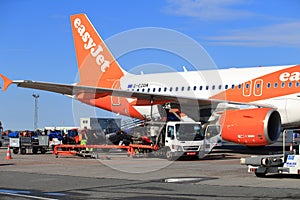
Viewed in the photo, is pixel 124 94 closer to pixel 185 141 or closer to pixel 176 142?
pixel 176 142

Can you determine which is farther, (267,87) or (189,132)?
(267,87)

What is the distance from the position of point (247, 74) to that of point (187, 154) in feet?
21.2

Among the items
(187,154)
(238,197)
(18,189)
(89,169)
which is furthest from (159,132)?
(238,197)

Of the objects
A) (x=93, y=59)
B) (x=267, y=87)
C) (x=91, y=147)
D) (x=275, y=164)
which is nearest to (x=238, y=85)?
(x=267, y=87)

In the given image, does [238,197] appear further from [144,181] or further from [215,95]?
[215,95]

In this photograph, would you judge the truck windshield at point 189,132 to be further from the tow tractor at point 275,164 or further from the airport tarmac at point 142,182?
the tow tractor at point 275,164

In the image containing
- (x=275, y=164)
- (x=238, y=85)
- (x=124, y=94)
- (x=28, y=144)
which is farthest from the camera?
(x=28, y=144)

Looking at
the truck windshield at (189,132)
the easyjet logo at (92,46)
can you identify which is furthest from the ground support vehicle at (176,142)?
the easyjet logo at (92,46)

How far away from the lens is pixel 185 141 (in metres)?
22.8

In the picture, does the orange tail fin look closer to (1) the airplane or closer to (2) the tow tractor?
(1) the airplane

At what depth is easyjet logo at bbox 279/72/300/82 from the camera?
81.8 ft

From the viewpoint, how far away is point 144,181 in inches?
576

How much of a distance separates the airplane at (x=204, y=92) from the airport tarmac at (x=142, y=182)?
384 centimetres

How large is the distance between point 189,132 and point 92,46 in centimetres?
1307
